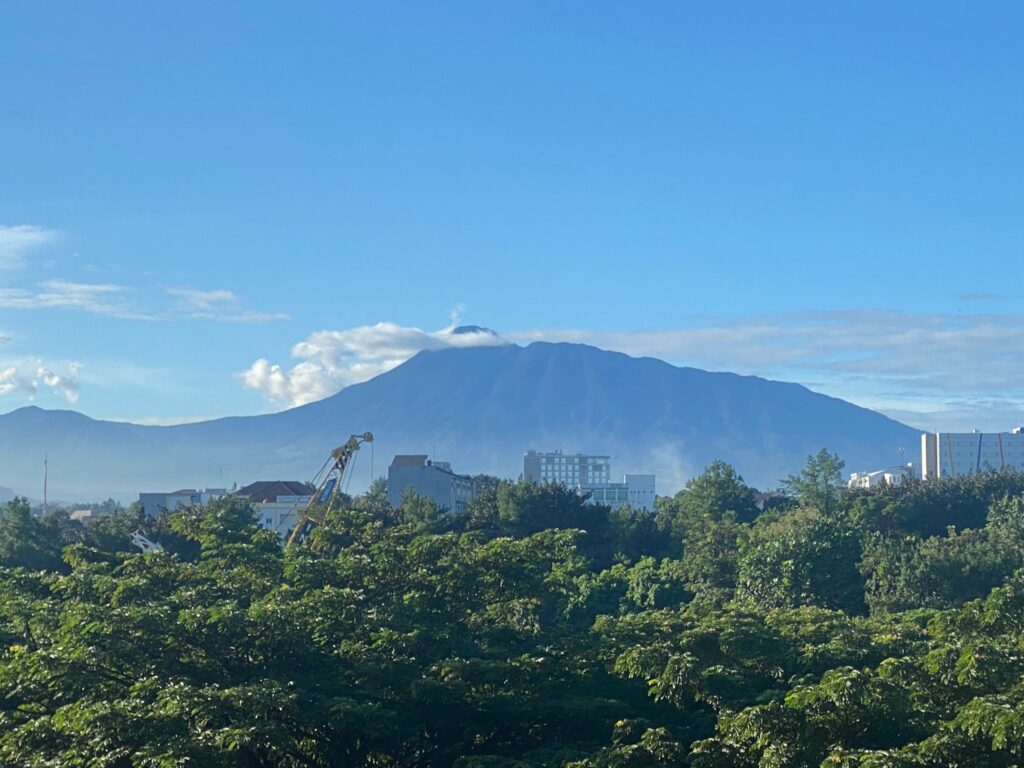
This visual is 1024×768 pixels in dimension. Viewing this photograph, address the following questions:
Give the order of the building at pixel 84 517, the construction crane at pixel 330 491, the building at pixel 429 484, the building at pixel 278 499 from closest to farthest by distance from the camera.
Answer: the construction crane at pixel 330 491
the building at pixel 84 517
the building at pixel 278 499
the building at pixel 429 484

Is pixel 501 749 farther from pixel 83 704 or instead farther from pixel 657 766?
pixel 83 704

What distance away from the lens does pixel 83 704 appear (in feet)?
56.7

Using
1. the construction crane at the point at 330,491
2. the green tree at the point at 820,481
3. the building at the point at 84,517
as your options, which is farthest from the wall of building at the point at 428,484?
the green tree at the point at 820,481

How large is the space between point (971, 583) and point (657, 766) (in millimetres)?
29201

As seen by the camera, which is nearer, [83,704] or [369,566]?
[83,704]

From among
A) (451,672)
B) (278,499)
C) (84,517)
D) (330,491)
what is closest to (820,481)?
(330,491)

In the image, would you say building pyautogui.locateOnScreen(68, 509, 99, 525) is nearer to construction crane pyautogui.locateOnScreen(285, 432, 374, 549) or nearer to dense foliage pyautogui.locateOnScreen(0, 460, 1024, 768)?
construction crane pyautogui.locateOnScreen(285, 432, 374, 549)

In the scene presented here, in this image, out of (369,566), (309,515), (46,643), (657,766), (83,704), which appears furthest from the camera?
(309,515)

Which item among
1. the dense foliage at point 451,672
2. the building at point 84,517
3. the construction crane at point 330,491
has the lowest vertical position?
the building at point 84,517

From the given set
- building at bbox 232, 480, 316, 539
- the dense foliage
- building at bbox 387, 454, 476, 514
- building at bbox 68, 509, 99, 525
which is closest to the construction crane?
building at bbox 68, 509, 99, 525

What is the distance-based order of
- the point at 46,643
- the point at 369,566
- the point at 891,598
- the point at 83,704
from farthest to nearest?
1. the point at 891,598
2. the point at 369,566
3. the point at 46,643
4. the point at 83,704

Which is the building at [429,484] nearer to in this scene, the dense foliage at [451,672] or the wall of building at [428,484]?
the wall of building at [428,484]

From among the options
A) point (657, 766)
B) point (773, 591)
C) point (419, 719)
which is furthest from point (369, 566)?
point (773, 591)

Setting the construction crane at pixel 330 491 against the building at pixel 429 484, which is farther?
the building at pixel 429 484
